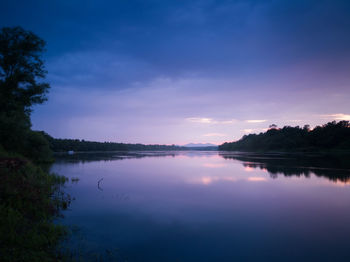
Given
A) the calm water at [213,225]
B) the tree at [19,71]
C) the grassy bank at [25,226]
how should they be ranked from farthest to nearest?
1. the tree at [19,71]
2. the calm water at [213,225]
3. the grassy bank at [25,226]

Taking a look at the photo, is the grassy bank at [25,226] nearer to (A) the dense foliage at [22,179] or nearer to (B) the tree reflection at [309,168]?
(A) the dense foliage at [22,179]

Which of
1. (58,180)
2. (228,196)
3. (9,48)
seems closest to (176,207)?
(228,196)

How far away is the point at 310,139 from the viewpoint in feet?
331

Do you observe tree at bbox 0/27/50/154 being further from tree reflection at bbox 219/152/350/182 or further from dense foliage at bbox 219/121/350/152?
dense foliage at bbox 219/121/350/152

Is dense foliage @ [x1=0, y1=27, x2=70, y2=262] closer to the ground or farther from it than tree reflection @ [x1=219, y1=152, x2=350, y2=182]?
farther from it

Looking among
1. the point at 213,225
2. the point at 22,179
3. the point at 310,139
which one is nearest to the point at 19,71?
the point at 22,179

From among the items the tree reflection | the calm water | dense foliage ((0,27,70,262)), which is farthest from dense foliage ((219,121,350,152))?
dense foliage ((0,27,70,262))

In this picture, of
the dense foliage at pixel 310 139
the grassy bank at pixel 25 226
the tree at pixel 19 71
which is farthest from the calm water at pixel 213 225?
the dense foliage at pixel 310 139

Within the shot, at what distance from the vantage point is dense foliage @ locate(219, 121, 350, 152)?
86.6 m

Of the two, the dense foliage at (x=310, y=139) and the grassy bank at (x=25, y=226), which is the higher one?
the dense foliage at (x=310, y=139)

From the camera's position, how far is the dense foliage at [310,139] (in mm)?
86625

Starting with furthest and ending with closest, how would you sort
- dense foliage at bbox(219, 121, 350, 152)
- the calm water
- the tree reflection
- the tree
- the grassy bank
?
dense foliage at bbox(219, 121, 350, 152) < the tree reflection < the tree < the calm water < the grassy bank

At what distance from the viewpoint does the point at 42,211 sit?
9320 millimetres

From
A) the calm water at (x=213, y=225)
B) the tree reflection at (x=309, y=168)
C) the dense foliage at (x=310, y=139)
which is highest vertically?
the dense foliage at (x=310, y=139)
